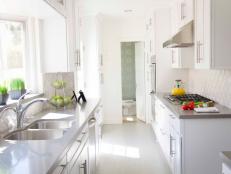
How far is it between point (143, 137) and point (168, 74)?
1.37 meters

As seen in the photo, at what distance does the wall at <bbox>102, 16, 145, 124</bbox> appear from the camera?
22.5 feet

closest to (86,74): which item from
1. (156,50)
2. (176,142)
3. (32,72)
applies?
(156,50)

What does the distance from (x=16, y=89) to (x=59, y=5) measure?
110 centimetres

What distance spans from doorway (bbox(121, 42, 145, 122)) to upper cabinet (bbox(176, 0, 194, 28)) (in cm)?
273

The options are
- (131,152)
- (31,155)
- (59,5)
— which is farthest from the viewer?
(131,152)

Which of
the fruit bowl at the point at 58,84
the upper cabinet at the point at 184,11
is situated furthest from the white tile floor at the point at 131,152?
the upper cabinet at the point at 184,11

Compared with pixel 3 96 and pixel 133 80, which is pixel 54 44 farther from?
pixel 133 80

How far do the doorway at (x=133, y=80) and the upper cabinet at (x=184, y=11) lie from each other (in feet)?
8.95

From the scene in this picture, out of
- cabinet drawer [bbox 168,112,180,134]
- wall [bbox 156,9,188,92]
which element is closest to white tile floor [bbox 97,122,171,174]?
cabinet drawer [bbox 168,112,180,134]

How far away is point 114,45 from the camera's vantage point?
6859 millimetres

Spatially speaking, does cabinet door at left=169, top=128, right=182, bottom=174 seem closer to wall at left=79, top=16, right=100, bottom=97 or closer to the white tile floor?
the white tile floor

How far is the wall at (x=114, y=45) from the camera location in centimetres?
685

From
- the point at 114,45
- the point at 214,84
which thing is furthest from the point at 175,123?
the point at 114,45

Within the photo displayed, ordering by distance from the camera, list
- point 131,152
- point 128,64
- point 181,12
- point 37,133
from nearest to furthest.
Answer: point 37,133, point 181,12, point 131,152, point 128,64
